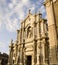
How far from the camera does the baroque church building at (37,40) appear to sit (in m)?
11.7

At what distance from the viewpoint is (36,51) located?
18594 millimetres

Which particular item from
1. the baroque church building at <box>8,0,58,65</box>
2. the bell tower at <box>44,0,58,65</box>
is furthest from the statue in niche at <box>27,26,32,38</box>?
the bell tower at <box>44,0,58,65</box>

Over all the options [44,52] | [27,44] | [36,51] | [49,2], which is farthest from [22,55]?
[49,2]

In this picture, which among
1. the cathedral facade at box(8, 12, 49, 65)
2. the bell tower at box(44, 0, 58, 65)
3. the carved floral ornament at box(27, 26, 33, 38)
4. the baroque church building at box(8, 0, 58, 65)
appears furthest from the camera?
the carved floral ornament at box(27, 26, 33, 38)

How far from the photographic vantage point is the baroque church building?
11723mm

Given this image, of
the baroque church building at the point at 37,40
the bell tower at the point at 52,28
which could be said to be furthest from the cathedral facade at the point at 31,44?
the bell tower at the point at 52,28

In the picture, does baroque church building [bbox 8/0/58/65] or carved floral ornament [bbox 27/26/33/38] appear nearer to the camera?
baroque church building [bbox 8/0/58/65]

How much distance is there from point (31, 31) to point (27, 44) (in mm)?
1941

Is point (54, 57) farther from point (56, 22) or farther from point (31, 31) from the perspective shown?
point (31, 31)

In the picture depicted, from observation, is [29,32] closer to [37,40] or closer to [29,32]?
[29,32]

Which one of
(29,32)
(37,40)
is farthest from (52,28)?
(29,32)

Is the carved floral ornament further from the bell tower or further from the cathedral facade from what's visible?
the bell tower

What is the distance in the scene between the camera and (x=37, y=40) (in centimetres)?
1875

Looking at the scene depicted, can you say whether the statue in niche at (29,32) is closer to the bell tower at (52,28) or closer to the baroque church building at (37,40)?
the baroque church building at (37,40)
